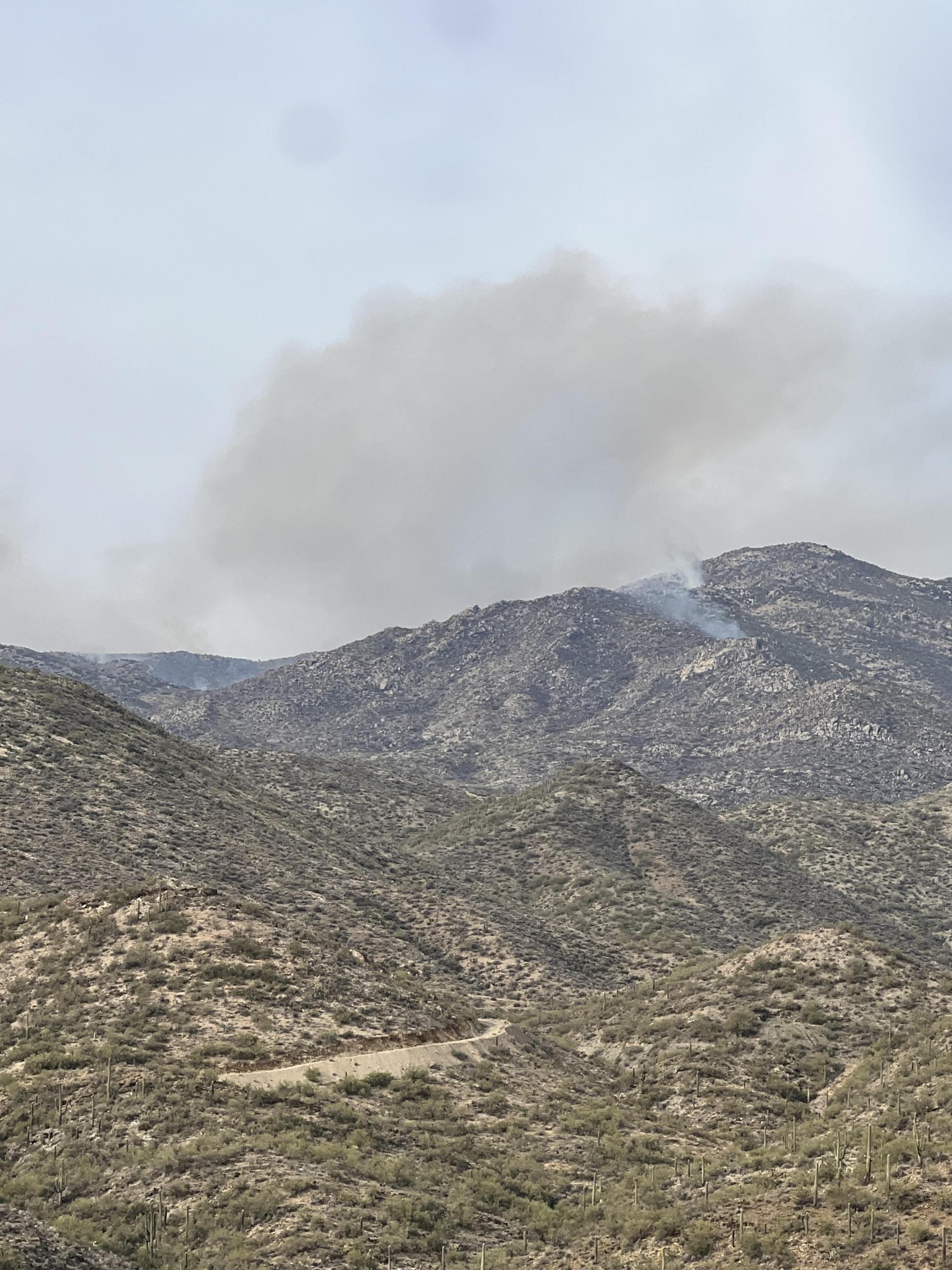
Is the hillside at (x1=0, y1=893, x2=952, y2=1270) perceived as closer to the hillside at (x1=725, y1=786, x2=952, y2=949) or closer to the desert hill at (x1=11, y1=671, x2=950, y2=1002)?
the desert hill at (x1=11, y1=671, x2=950, y2=1002)

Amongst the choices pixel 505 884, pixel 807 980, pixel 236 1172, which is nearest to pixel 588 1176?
pixel 236 1172

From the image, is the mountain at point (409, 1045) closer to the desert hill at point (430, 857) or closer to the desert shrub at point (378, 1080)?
the desert shrub at point (378, 1080)

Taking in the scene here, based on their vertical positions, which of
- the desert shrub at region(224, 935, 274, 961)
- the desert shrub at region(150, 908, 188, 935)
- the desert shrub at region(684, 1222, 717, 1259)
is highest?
the desert shrub at region(150, 908, 188, 935)

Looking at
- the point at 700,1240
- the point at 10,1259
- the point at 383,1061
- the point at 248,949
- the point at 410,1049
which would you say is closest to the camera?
the point at 10,1259

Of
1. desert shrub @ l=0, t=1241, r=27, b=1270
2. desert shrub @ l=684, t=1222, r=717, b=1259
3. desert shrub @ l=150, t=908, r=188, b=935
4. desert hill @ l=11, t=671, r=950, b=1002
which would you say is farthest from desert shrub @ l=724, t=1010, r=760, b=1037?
desert shrub @ l=0, t=1241, r=27, b=1270

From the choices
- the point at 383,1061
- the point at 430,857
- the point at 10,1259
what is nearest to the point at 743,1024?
the point at 383,1061

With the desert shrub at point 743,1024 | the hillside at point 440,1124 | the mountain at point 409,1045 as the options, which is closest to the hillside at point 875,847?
the mountain at point 409,1045

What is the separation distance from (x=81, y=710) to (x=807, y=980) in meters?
67.9

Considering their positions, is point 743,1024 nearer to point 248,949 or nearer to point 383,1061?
point 383,1061

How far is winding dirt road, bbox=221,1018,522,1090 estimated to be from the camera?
42.9m

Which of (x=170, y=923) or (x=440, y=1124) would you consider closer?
(x=440, y=1124)

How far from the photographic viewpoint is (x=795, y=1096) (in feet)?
174

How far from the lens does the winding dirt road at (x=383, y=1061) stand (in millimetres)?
42875

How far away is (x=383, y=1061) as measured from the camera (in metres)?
46.7
